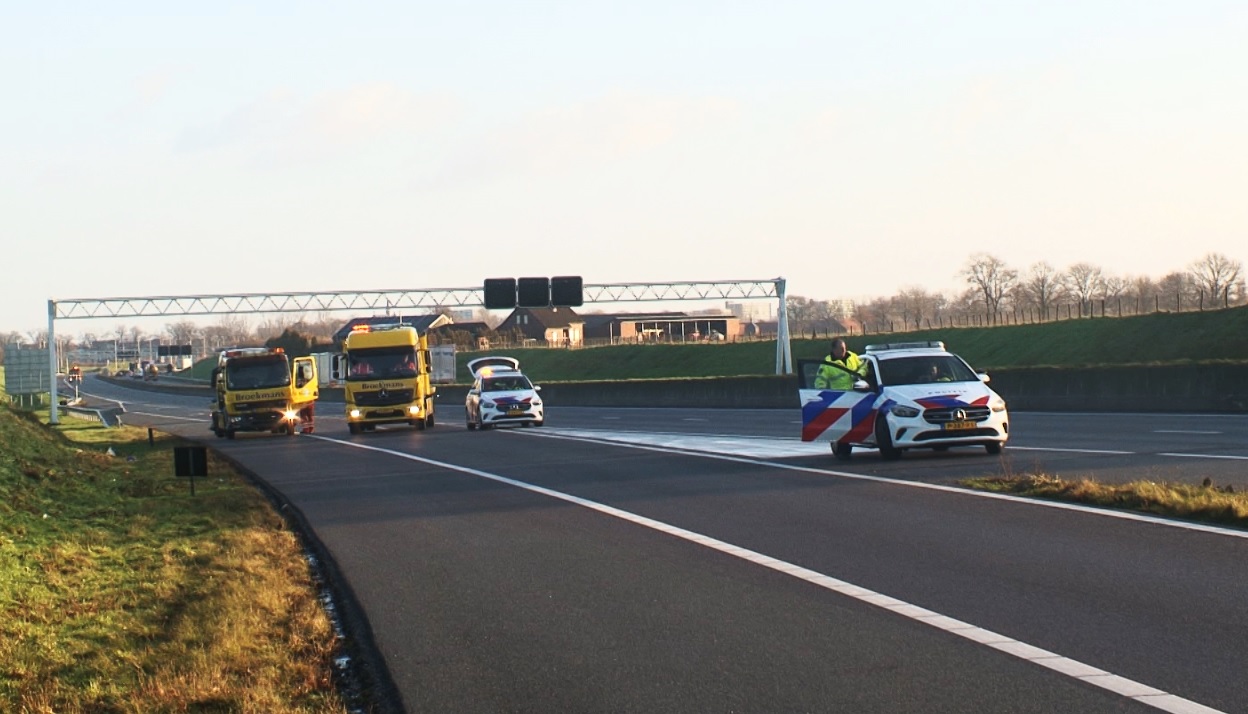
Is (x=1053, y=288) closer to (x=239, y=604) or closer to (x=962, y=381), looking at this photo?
(x=962, y=381)

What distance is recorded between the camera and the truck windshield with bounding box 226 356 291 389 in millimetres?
41750

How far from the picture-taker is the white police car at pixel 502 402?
128ft

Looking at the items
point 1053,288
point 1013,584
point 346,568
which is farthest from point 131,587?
point 1053,288

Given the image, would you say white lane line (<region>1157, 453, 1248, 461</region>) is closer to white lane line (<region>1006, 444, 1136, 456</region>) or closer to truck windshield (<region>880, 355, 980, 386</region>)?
white lane line (<region>1006, 444, 1136, 456</region>)

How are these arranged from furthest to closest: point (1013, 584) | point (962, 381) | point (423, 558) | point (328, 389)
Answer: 1. point (328, 389)
2. point (962, 381)
3. point (423, 558)
4. point (1013, 584)

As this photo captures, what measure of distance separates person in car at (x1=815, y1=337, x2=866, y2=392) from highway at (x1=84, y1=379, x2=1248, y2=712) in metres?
1.60

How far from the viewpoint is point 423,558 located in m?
12.8

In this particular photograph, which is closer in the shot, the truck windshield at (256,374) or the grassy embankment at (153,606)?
the grassy embankment at (153,606)

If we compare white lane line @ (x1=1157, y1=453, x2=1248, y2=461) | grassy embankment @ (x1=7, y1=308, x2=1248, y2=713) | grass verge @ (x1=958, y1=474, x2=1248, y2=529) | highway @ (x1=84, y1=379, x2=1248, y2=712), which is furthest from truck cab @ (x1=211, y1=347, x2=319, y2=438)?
grass verge @ (x1=958, y1=474, x2=1248, y2=529)

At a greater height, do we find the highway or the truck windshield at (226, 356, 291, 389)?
the truck windshield at (226, 356, 291, 389)

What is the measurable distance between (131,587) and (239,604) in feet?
6.91

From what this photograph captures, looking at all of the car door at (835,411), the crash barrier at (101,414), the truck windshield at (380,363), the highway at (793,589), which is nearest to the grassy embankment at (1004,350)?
the car door at (835,411)

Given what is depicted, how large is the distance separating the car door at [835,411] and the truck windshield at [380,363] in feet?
61.3

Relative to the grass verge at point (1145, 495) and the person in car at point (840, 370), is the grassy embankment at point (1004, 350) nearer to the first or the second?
the person in car at point (840, 370)
